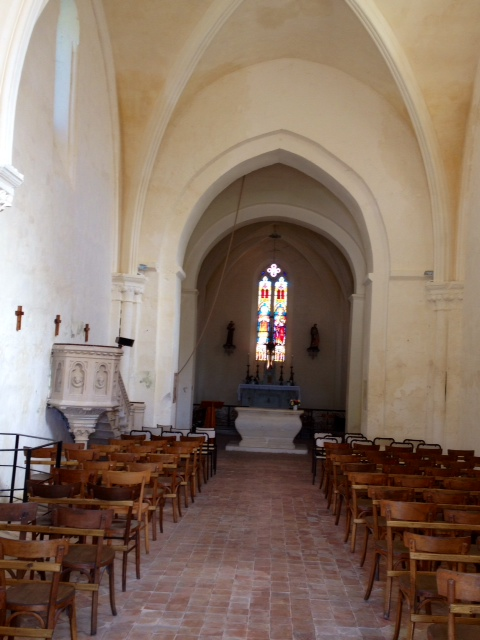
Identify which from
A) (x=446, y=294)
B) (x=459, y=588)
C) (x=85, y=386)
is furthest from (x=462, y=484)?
(x=446, y=294)

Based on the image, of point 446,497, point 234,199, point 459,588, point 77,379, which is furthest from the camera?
point 234,199

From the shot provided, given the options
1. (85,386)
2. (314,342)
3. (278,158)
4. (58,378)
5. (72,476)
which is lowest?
(72,476)

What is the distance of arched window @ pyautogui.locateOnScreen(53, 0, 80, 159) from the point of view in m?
12.4

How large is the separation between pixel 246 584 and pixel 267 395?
18.1 meters

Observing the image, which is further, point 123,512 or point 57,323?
point 57,323

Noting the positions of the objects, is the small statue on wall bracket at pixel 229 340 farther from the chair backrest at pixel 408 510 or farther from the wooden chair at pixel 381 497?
the chair backrest at pixel 408 510

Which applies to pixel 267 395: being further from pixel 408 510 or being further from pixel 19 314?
pixel 408 510

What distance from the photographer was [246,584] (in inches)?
263

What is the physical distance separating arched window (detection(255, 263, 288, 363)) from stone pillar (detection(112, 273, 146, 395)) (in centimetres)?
1208

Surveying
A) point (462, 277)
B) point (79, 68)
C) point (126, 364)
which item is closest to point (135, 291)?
point (126, 364)

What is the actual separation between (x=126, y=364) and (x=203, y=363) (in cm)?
1176

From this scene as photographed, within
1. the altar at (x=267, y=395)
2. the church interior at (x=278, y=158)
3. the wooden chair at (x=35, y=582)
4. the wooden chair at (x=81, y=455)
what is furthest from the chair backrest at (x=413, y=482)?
the altar at (x=267, y=395)

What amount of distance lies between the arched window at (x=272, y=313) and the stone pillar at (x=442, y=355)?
1255 cm

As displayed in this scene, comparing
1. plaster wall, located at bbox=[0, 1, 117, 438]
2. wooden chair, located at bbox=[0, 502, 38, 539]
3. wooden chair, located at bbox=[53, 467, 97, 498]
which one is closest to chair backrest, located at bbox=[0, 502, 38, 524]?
wooden chair, located at bbox=[0, 502, 38, 539]
